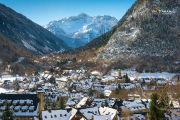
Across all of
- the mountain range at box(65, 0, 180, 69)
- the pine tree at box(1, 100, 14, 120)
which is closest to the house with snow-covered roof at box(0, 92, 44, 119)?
the pine tree at box(1, 100, 14, 120)

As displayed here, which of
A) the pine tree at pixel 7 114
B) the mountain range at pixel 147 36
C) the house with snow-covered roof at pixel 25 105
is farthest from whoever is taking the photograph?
the mountain range at pixel 147 36

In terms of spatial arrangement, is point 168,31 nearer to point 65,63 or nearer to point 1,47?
point 65,63

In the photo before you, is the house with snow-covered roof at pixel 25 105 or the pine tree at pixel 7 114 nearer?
the pine tree at pixel 7 114

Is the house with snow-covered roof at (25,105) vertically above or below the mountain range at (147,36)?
below

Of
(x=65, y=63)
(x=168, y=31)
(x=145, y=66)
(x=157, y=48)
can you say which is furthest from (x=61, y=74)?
(x=168, y=31)

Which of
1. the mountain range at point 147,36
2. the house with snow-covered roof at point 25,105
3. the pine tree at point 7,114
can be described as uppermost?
the mountain range at point 147,36

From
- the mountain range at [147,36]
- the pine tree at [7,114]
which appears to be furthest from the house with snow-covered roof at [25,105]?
the mountain range at [147,36]

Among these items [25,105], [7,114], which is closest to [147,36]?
[25,105]

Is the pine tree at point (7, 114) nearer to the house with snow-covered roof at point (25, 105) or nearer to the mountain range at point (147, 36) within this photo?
the house with snow-covered roof at point (25, 105)

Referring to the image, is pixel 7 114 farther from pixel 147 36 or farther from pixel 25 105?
pixel 147 36

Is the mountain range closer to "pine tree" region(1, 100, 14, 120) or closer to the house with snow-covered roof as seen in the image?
the house with snow-covered roof

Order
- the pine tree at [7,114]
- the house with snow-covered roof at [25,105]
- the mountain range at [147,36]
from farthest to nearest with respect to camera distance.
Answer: the mountain range at [147,36], the house with snow-covered roof at [25,105], the pine tree at [7,114]
